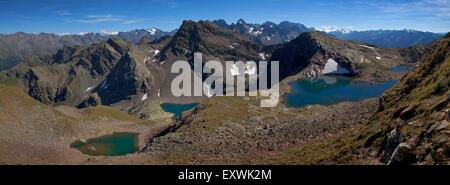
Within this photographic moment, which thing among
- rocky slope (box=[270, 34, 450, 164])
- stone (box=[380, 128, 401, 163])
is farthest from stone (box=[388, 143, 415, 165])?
stone (box=[380, 128, 401, 163])

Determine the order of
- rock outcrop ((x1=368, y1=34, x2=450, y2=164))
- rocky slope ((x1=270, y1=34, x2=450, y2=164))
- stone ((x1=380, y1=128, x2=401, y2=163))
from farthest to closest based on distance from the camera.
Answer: stone ((x1=380, y1=128, x2=401, y2=163)), rocky slope ((x1=270, y1=34, x2=450, y2=164)), rock outcrop ((x1=368, y1=34, x2=450, y2=164))

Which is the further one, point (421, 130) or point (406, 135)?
point (406, 135)

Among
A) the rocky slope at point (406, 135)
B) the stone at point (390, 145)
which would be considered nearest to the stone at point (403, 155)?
the rocky slope at point (406, 135)

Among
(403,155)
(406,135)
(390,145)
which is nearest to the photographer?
(403,155)

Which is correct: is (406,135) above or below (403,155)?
above

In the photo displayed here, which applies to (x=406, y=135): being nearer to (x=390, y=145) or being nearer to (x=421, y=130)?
(x=421, y=130)

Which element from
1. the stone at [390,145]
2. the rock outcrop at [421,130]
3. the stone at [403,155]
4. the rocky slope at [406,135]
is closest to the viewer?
the rock outcrop at [421,130]

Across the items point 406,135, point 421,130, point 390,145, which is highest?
point 421,130

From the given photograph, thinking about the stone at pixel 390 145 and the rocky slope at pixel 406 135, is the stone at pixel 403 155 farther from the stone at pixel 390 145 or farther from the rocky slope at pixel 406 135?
the stone at pixel 390 145

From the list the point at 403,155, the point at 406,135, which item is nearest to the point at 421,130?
the point at 406,135

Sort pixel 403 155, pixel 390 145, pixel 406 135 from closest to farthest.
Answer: pixel 403 155
pixel 406 135
pixel 390 145

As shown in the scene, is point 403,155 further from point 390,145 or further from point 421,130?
point 390,145

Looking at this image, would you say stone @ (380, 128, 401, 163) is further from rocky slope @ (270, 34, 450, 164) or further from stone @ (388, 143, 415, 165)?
stone @ (388, 143, 415, 165)

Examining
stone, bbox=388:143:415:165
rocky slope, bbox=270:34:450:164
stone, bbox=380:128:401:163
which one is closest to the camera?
rocky slope, bbox=270:34:450:164
